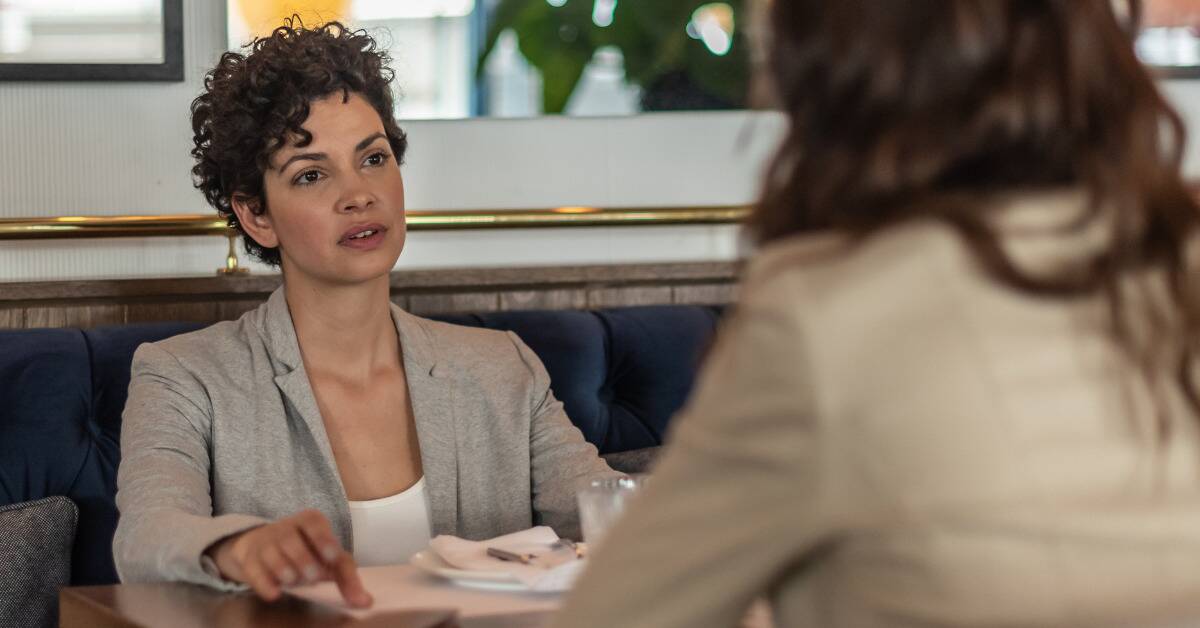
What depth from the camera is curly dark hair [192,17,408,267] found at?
179 cm

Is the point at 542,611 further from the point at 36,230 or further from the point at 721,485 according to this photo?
the point at 36,230

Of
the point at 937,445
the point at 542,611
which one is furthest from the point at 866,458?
the point at 542,611

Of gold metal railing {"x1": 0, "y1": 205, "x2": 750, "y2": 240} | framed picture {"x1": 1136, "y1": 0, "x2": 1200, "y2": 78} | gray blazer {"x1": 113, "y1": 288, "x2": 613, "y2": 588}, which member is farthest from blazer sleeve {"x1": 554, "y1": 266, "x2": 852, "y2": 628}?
framed picture {"x1": 1136, "y1": 0, "x2": 1200, "y2": 78}

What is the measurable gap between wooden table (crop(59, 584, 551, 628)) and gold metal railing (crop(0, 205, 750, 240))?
946 millimetres

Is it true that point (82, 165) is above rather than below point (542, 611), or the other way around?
above

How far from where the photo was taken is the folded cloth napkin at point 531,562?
1.13 meters

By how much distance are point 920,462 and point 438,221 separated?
1643 millimetres

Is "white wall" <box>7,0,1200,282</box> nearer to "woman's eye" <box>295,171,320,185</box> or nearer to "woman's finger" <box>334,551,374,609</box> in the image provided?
"woman's eye" <box>295,171,320,185</box>

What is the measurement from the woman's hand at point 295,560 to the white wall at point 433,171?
1088 millimetres

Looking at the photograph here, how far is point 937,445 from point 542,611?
552 millimetres

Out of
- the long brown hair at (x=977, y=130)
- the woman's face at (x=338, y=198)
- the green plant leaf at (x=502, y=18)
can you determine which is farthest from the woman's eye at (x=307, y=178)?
the long brown hair at (x=977, y=130)

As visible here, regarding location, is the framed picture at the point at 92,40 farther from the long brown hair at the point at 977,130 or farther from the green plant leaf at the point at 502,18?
the long brown hair at the point at 977,130

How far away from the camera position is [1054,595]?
61 centimetres

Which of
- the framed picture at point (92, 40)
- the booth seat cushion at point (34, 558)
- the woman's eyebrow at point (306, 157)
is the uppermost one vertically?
the framed picture at point (92, 40)
